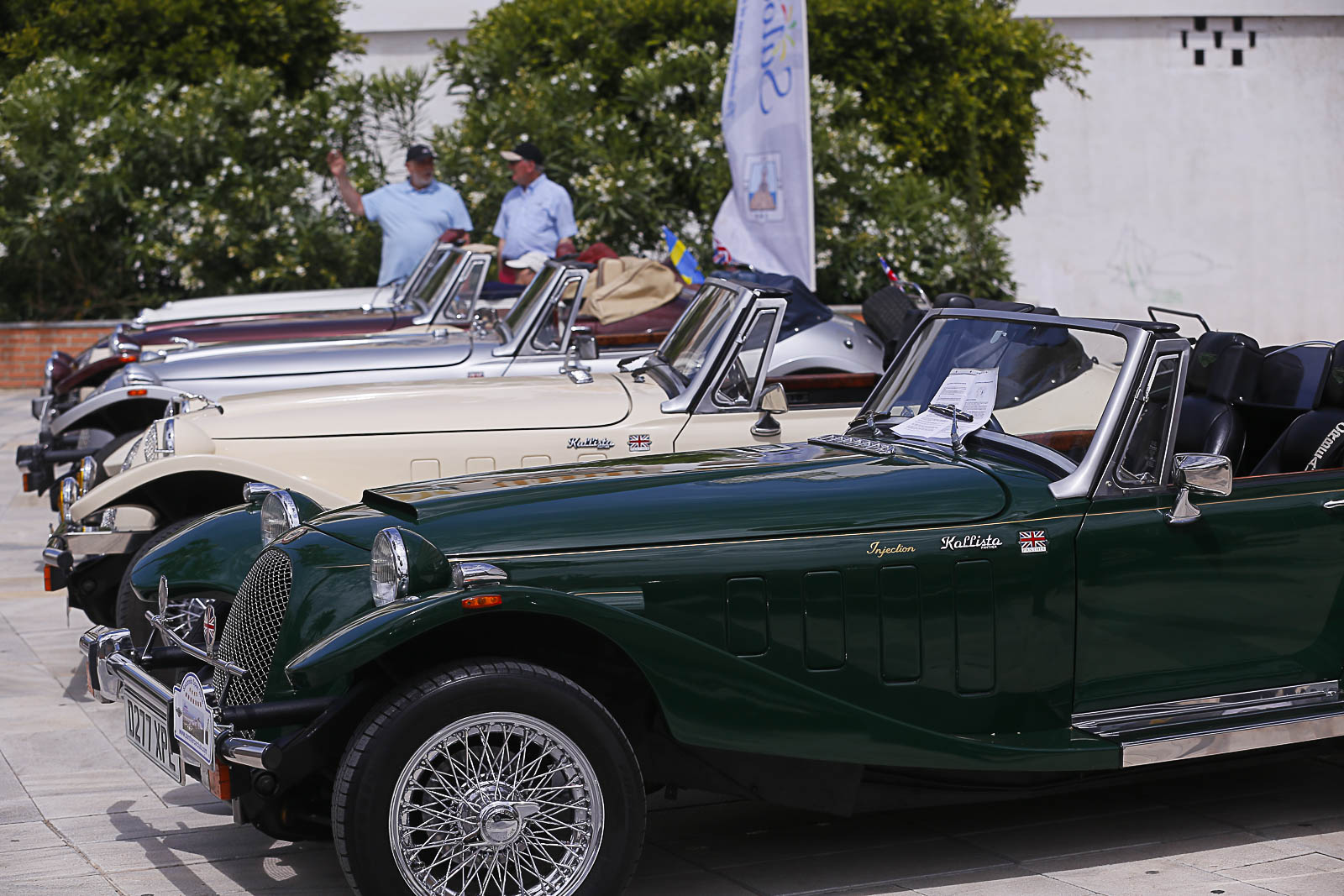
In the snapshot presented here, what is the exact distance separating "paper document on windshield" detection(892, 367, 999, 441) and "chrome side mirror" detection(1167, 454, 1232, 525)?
0.65m

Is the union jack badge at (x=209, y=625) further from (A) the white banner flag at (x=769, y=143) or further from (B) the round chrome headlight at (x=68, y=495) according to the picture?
(A) the white banner flag at (x=769, y=143)

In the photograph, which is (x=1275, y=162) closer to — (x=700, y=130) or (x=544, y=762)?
(x=700, y=130)

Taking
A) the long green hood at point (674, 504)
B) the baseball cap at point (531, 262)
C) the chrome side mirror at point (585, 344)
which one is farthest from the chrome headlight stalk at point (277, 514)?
the baseball cap at point (531, 262)

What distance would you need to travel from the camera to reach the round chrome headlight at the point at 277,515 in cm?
466

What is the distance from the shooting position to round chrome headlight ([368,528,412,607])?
12.5 ft

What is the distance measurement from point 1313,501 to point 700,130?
1273 centimetres

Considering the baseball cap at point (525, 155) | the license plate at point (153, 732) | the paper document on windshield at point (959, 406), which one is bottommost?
the license plate at point (153, 732)

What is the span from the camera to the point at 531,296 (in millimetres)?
8641

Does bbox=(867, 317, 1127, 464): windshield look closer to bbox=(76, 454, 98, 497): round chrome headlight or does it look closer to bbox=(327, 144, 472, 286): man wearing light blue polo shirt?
bbox=(76, 454, 98, 497): round chrome headlight

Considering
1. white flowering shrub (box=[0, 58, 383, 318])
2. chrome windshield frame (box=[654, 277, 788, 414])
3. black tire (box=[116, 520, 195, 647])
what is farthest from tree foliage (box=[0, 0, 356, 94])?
black tire (box=[116, 520, 195, 647])

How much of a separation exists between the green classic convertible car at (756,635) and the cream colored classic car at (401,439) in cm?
160

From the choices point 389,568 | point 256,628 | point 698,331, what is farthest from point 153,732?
point 698,331

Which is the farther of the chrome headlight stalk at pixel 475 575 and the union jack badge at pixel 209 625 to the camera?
the union jack badge at pixel 209 625

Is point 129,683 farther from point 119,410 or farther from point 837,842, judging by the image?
point 119,410
